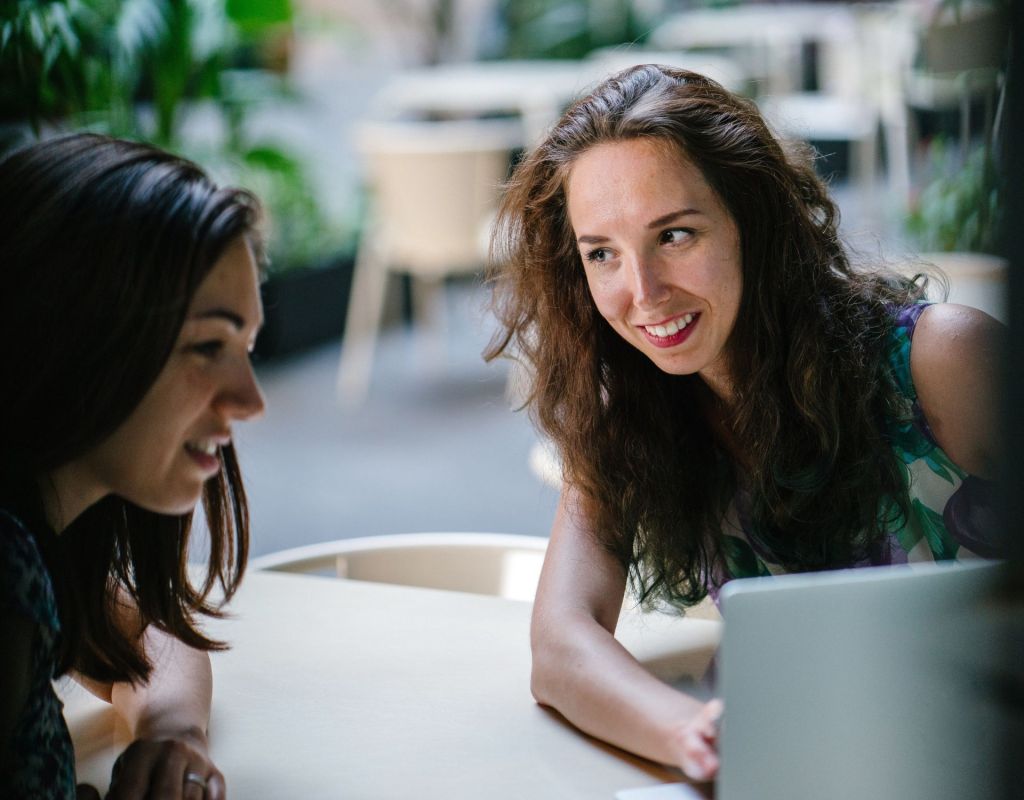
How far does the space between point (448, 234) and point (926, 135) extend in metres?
2.80

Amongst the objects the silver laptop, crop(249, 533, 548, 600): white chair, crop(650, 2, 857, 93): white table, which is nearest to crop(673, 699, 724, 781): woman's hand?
the silver laptop

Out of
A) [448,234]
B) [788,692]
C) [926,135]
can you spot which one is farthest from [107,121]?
[926,135]

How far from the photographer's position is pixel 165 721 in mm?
1119

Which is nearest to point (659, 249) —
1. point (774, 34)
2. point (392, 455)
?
point (392, 455)

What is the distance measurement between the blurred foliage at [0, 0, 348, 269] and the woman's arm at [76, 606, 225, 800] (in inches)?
55.0

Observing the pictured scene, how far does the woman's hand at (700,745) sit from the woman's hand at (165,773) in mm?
372

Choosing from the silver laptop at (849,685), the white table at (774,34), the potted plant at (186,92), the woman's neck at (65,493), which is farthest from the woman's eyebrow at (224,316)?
the white table at (774,34)

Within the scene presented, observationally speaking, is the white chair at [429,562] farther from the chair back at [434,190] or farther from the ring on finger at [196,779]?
the chair back at [434,190]

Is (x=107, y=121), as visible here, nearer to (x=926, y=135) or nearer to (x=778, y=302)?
(x=778, y=302)

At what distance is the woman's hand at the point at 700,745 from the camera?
0.95 meters

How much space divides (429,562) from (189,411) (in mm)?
830

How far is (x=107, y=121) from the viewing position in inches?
155

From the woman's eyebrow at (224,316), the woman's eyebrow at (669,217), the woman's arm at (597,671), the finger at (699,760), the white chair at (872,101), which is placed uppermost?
the woman's eyebrow at (224,316)

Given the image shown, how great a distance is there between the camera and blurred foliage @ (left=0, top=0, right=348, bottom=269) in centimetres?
281
